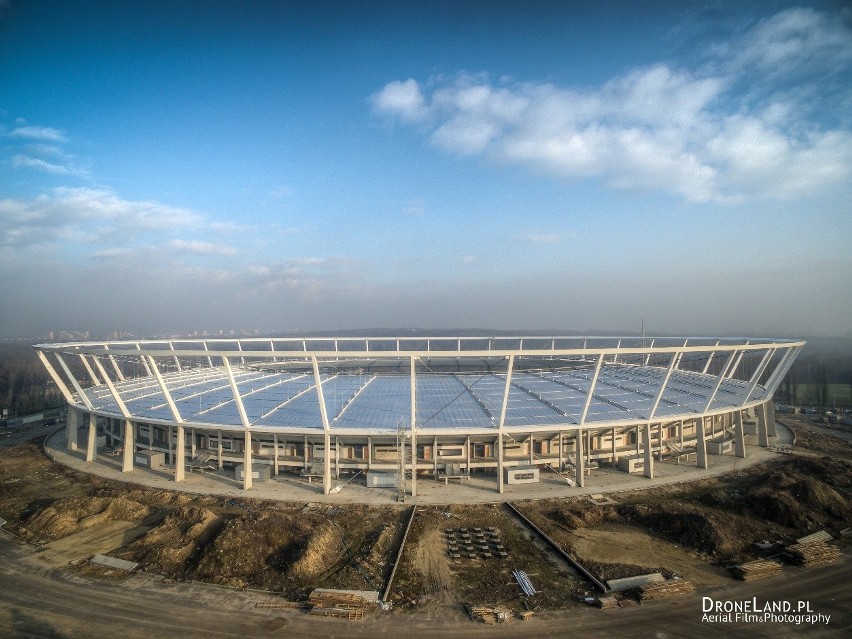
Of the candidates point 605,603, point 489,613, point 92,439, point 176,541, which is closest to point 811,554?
point 605,603

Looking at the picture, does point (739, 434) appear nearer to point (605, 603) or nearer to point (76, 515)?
point (605, 603)

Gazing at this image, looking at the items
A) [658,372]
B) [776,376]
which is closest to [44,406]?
[658,372]

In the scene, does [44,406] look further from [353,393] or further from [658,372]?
[658,372]

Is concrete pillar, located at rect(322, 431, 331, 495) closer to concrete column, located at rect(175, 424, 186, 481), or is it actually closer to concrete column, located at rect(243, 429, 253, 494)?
concrete column, located at rect(243, 429, 253, 494)

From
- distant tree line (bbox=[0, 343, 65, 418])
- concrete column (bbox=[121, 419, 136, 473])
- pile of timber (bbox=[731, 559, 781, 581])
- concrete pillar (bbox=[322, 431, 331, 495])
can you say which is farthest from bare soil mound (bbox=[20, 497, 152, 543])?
distant tree line (bbox=[0, 343, 65, 418])

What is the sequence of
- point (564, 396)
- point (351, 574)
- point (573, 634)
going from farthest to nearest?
point (564, 396) < point (351, 574) < point (573, 634)

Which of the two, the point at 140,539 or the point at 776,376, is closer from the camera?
the point at 140,539

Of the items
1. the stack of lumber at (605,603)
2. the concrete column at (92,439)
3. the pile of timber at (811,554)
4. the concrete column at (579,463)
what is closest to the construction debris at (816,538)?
the pile of timber at (811,554)

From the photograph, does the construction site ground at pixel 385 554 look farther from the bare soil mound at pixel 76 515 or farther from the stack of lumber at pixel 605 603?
the stack of lumber at pixel 605 603
